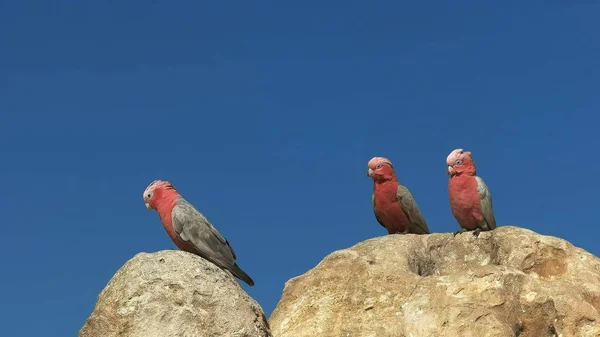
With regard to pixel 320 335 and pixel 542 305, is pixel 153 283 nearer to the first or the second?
pixel 320 335

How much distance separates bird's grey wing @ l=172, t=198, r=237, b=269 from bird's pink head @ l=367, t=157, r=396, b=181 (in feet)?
12.3

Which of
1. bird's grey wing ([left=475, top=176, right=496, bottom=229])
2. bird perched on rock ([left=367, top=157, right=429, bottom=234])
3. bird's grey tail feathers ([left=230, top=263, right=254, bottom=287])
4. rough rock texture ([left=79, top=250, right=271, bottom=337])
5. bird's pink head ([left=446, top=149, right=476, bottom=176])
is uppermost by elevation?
bird perched on rock ([left=367, top=157, right=429, bottom=234])

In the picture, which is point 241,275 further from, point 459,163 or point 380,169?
point 459,163

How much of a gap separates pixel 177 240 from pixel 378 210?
14.8 ft

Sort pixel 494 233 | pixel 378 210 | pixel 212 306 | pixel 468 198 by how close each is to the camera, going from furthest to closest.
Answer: pixel 378 210
pixel 468 198
pixel 494 233
pixel 212 306

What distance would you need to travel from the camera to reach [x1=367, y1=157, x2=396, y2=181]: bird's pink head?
51.7 ft

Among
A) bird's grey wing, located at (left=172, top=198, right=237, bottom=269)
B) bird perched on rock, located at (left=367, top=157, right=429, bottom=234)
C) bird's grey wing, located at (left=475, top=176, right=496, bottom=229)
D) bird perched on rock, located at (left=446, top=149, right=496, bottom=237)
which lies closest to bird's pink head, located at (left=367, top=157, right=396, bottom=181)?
bird perched on rock, located at (left=367, top=157, right=429, bottom=234)

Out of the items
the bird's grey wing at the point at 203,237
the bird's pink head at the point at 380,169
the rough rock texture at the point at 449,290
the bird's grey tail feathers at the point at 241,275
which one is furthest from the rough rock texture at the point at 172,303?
the bird's pink head at the point at 380,169

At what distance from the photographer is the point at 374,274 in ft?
39.2

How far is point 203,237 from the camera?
513 inches

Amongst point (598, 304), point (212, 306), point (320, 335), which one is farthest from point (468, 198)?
point (212, 306)

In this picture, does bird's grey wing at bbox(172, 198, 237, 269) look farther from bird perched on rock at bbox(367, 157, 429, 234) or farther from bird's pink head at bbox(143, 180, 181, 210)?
bird perched on rock at bbox(367, 157, 429, 234)

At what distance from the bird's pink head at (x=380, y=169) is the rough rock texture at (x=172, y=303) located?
6569 mm

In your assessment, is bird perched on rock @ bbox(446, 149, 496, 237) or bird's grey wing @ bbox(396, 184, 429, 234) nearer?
bird perched on rock @ bbox(446, 149, 496, 237)
